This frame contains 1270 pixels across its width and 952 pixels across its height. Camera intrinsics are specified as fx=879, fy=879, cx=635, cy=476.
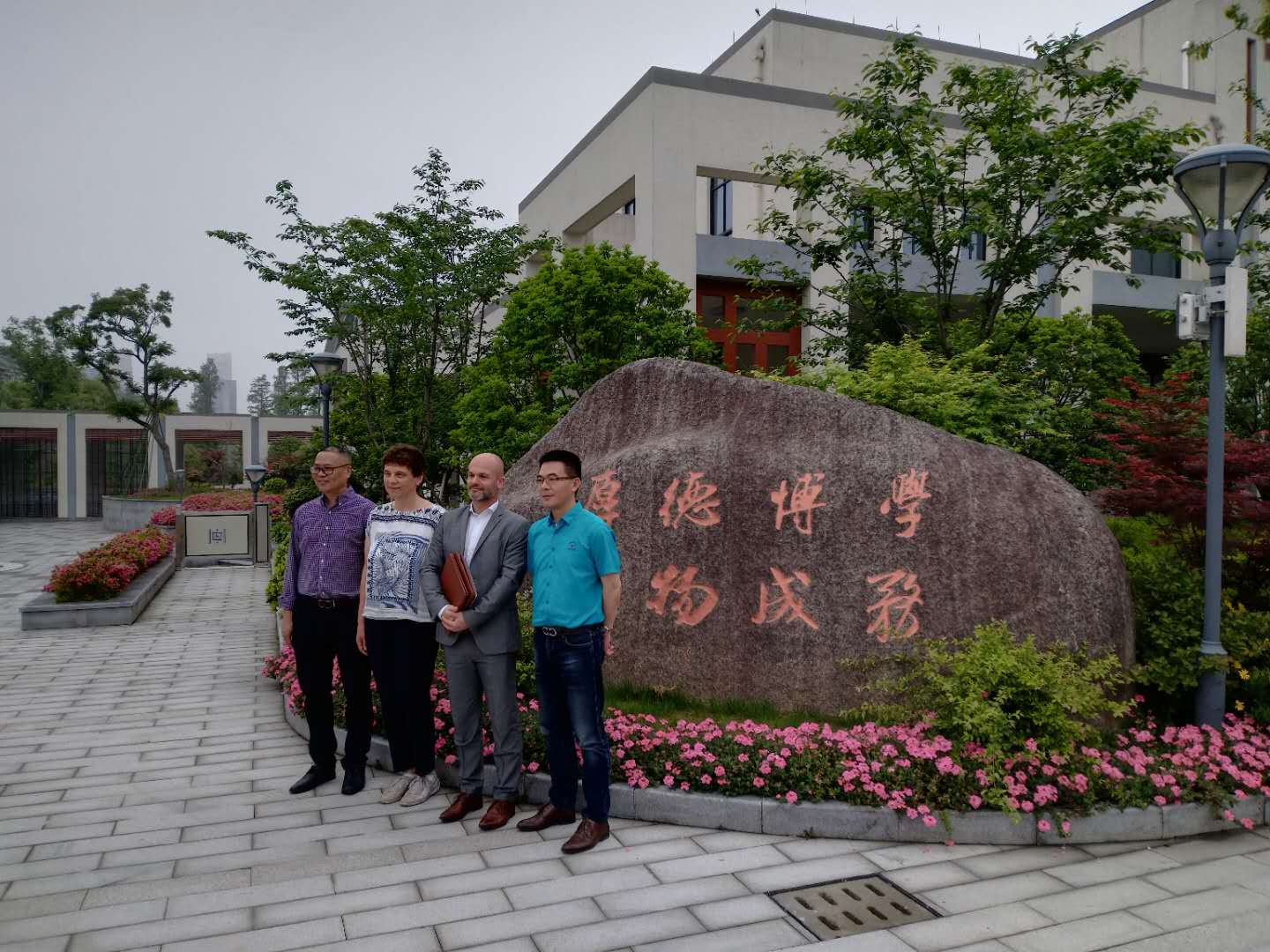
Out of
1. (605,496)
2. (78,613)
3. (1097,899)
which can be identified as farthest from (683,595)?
(78,613)

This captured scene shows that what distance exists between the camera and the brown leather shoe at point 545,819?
3.96m

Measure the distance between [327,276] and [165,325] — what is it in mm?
21184

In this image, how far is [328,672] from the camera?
451cm

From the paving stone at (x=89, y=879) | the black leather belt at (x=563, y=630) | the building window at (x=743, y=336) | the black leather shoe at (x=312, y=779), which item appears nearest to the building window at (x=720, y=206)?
the building window at (x=743, y=336)

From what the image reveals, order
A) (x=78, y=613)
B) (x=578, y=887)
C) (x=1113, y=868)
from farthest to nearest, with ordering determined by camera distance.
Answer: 1. (x=78, y=613)
2. (x=1113, y=868)
3. (x=578, y=887)

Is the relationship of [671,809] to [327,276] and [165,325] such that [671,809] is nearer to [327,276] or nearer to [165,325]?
[327,276]

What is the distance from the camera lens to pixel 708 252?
16.7m

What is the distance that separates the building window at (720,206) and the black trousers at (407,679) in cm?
1897

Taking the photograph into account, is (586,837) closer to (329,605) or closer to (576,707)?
(576,707)

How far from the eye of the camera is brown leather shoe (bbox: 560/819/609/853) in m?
3.75

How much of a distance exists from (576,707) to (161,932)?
1.70m

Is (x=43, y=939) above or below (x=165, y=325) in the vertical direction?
below

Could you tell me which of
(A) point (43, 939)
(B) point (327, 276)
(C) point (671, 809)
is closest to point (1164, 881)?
(C) point (671, 809)

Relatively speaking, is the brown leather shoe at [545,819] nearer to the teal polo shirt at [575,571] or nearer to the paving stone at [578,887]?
the paving stone at [578,887]
